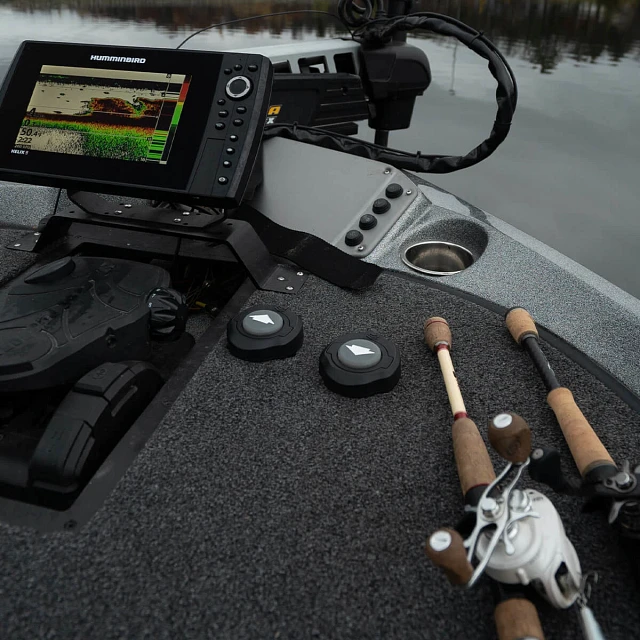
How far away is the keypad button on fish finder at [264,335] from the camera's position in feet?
2.45

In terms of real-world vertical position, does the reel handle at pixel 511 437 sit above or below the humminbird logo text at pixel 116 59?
below

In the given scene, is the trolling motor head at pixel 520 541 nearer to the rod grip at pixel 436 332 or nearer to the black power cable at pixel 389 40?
the rod grip at pixel 436 332

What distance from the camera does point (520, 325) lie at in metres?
0.78

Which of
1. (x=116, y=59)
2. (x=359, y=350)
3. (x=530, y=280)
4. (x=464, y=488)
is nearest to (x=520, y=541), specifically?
(x=464, y=488)

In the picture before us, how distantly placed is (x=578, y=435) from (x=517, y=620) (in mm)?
220

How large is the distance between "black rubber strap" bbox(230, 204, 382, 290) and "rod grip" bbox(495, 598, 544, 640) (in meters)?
0.54

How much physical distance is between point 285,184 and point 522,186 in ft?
3.56

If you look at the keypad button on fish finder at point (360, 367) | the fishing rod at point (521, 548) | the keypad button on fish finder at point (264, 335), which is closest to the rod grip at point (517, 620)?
the fishing rod at point (521, 548)

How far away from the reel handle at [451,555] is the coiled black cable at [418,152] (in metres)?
0.88

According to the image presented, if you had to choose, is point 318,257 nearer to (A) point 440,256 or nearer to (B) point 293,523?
(A) point 440,256

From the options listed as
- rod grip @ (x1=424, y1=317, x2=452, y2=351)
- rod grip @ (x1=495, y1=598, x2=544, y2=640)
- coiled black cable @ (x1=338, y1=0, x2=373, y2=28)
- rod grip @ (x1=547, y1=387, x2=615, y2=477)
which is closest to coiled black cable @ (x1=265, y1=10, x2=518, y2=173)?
coiled black cable @ (x1=338, y1=0, x2=373, y2=28)

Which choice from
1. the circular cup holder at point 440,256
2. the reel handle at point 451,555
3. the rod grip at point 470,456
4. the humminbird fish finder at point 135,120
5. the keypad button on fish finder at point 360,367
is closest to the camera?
the reel handle at point 451,555

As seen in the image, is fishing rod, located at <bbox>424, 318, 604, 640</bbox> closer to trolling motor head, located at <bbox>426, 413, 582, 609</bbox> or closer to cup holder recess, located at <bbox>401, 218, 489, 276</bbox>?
trolling motor head, located at <bbox>426, 413, 582, 609</bbox>

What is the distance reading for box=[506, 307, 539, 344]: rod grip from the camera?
769 mm
